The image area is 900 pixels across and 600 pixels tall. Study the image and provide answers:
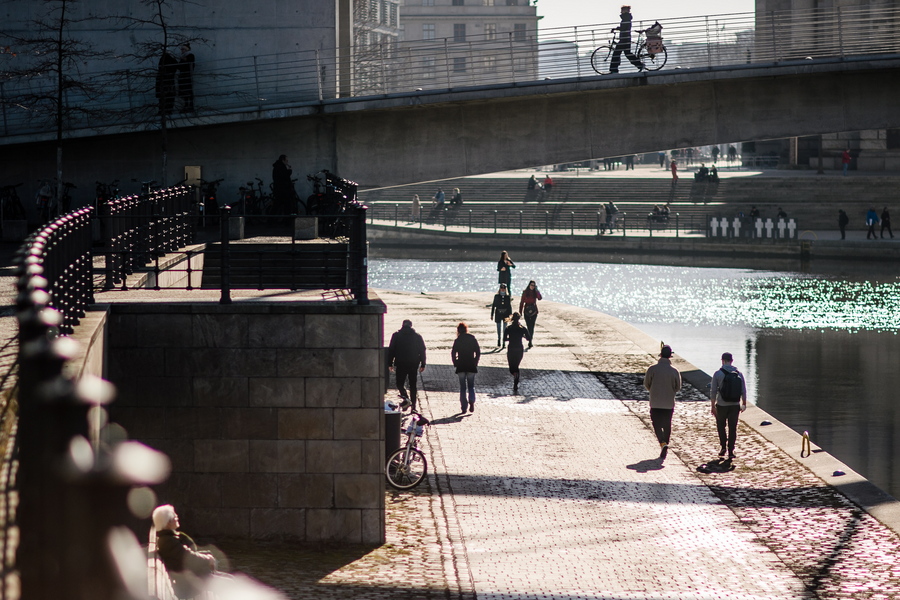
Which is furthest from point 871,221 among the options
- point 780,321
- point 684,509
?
point 684,509

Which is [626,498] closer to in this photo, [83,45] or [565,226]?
[83,45]

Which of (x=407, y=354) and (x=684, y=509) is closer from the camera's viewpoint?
(x=684, y=509)

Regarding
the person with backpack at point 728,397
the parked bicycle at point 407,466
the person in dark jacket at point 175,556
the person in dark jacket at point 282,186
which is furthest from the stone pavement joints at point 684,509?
the person in dark jacket at point 282,186

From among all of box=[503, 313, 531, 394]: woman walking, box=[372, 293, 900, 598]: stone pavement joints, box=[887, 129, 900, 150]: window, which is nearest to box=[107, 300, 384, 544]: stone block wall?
box=[372, 293, 900, 598]: stone pavement joints

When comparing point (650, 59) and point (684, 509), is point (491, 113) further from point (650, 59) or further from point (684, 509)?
point (684, 509)

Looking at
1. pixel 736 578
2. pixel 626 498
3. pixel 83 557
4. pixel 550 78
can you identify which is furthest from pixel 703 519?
pixel 550 78

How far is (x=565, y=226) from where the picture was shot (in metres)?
59.8

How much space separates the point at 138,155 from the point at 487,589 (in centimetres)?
1880

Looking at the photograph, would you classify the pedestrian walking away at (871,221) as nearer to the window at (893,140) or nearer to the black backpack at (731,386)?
the window at (893,140)

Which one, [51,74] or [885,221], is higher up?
[51,74]

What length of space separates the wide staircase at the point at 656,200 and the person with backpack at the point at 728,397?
39.3 meters

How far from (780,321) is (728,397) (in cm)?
1765

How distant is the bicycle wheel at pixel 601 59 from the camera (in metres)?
26.3

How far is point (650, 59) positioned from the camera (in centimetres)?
2634
